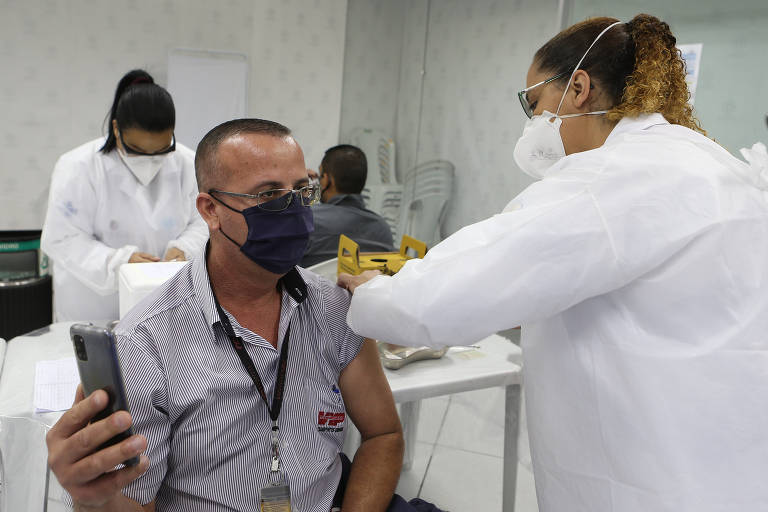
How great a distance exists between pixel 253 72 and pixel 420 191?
160 cm

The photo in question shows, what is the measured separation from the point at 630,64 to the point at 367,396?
0.98 metres

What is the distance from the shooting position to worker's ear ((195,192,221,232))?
1.38 m

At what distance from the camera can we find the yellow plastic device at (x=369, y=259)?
172 centimetres

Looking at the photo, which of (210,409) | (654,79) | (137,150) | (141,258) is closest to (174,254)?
(141,258)

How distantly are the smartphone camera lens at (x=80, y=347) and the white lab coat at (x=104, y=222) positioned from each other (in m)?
1.62

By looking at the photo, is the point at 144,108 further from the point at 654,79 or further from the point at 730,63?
the point at 730,63

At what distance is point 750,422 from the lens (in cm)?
106

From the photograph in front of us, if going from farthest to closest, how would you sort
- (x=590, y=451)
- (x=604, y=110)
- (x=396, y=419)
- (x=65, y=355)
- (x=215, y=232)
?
1. (x=65, y=355)
2. (x=396, y=419)
3. (x=215, y=232)
4. (x=604, y=110)
5. (x=590, y=451)

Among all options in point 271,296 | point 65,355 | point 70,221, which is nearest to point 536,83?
point 271,296

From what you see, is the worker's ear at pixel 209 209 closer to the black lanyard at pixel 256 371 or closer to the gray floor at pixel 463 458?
the black lanyard at pixel 256 371

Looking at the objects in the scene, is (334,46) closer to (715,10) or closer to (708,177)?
(715,10)

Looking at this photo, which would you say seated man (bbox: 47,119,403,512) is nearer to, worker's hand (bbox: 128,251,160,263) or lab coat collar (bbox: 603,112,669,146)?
lab coat collar (bbox: 603,112,669,146)

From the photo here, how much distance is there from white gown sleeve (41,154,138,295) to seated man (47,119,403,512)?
1.16m

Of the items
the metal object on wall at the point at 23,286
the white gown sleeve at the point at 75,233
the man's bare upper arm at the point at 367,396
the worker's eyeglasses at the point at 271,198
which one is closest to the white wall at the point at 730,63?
the man's bare upper arm at the point at 367,396
